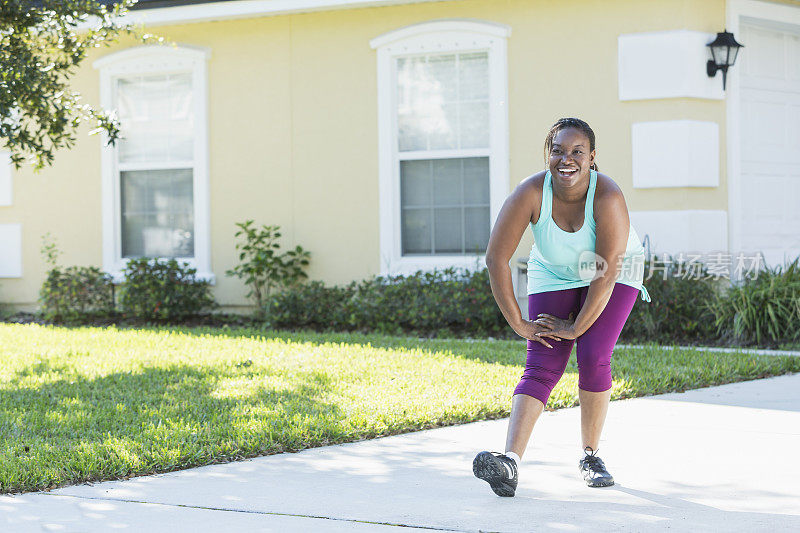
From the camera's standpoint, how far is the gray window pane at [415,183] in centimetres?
1033

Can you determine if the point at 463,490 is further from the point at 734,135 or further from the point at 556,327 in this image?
the point at 734,135

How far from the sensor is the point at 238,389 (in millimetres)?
6250

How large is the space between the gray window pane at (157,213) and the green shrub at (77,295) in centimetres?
58

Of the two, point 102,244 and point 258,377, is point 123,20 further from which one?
point 258,377

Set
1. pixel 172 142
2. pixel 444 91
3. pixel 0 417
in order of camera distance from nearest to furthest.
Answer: pixel 0 417 → pixel 444 91 → pixel 172 142

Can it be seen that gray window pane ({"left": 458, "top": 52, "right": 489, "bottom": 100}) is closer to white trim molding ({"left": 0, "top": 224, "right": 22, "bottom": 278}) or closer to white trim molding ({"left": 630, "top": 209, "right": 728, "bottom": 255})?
white trim molding ({"left": 630, "top": 209, "right": 728, "bottom": 255})

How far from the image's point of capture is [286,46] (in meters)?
10.7

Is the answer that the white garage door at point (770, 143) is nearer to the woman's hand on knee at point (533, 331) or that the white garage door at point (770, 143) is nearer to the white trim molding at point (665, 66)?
the white trim molding at point (665, 66)

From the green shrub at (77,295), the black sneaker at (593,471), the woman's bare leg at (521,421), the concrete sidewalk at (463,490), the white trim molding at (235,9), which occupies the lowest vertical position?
the concrete sidewalk at (463,490)

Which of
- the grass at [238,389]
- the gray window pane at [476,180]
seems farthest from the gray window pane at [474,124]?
the grass at [238,389]

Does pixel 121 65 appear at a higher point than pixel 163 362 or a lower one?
higher

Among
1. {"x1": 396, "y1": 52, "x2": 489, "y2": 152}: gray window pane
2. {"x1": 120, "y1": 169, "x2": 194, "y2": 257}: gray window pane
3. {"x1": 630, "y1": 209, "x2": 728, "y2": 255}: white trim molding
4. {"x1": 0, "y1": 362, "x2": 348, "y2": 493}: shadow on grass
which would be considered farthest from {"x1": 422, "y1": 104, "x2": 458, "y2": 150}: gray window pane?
{"x1": 0, "y1": 362, "x2": 348, "y2": 493}: shadow on grass

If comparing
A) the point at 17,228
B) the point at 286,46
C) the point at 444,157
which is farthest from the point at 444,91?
the point at 17,228

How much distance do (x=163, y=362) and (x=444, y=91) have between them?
4442mm
